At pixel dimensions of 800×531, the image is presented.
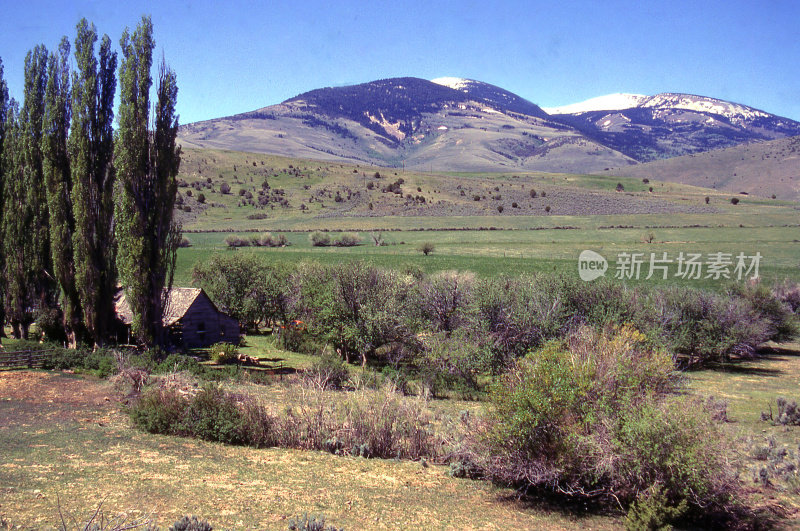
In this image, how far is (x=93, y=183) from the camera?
26.3m

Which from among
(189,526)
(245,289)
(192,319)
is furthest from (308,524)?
(245,289)

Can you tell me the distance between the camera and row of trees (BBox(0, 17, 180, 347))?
2505cm

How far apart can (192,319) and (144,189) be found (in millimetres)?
9064

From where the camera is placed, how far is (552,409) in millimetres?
12109

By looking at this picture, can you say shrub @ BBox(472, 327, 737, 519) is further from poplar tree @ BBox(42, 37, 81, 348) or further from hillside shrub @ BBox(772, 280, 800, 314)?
hillside shrub @ BBox(772, 280, 800, 314)

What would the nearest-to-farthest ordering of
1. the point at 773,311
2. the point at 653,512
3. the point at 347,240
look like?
the point at 653,512 → the point at 773,311 → the point at 347,240

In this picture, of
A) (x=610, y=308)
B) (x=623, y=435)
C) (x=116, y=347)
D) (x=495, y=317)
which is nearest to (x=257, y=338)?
(x=116, y=347)

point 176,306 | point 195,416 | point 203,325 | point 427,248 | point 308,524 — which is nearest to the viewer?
point 308,524

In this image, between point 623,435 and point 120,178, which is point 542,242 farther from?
point 623,435

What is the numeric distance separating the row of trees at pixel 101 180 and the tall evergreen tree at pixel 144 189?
0.14 ft

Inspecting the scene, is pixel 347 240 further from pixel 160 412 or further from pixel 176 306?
pixel 160 412

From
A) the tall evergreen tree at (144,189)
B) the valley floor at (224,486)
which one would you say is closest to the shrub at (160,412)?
the valley floor at (224,486)

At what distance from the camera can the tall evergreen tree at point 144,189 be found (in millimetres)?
24750

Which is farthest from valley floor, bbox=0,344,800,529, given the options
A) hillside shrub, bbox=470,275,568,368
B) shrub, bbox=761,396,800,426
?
hillside shrub, bbox=470,275,568,368
